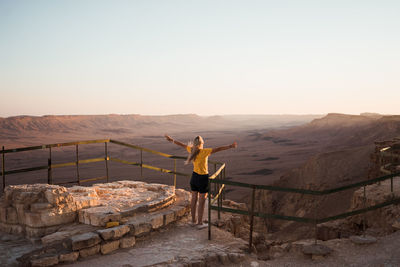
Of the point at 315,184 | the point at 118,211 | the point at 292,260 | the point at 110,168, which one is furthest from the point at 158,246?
the point at 110,168

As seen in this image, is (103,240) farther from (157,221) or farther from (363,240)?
(363,240)

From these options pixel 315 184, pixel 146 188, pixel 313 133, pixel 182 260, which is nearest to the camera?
pixel 182 260

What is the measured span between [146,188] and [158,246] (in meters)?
3.33

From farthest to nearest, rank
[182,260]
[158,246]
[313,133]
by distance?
[313,133], [158,246], [182,260]

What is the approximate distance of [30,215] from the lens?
631 centimetres

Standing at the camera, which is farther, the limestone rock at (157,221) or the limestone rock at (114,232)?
the limestone rock at (157,221)

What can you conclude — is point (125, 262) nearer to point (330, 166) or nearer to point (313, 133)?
point (330, 166)

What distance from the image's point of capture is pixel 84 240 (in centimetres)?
568

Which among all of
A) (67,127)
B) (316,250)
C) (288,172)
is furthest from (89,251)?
(67,127)

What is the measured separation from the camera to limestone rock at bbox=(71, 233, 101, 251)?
221 inches

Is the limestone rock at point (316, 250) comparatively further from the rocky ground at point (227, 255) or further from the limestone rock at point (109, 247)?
the limestone rock at point (109, 247)

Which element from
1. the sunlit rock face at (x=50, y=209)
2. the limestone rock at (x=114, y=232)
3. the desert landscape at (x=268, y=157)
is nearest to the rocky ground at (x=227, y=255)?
the limestone rock at (x=114, y=232)

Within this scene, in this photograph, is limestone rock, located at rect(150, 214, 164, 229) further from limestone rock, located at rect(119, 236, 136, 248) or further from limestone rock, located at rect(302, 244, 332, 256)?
limestone rock, located at rect(302, 244, 332, 256)

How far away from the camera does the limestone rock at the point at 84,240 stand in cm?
561
